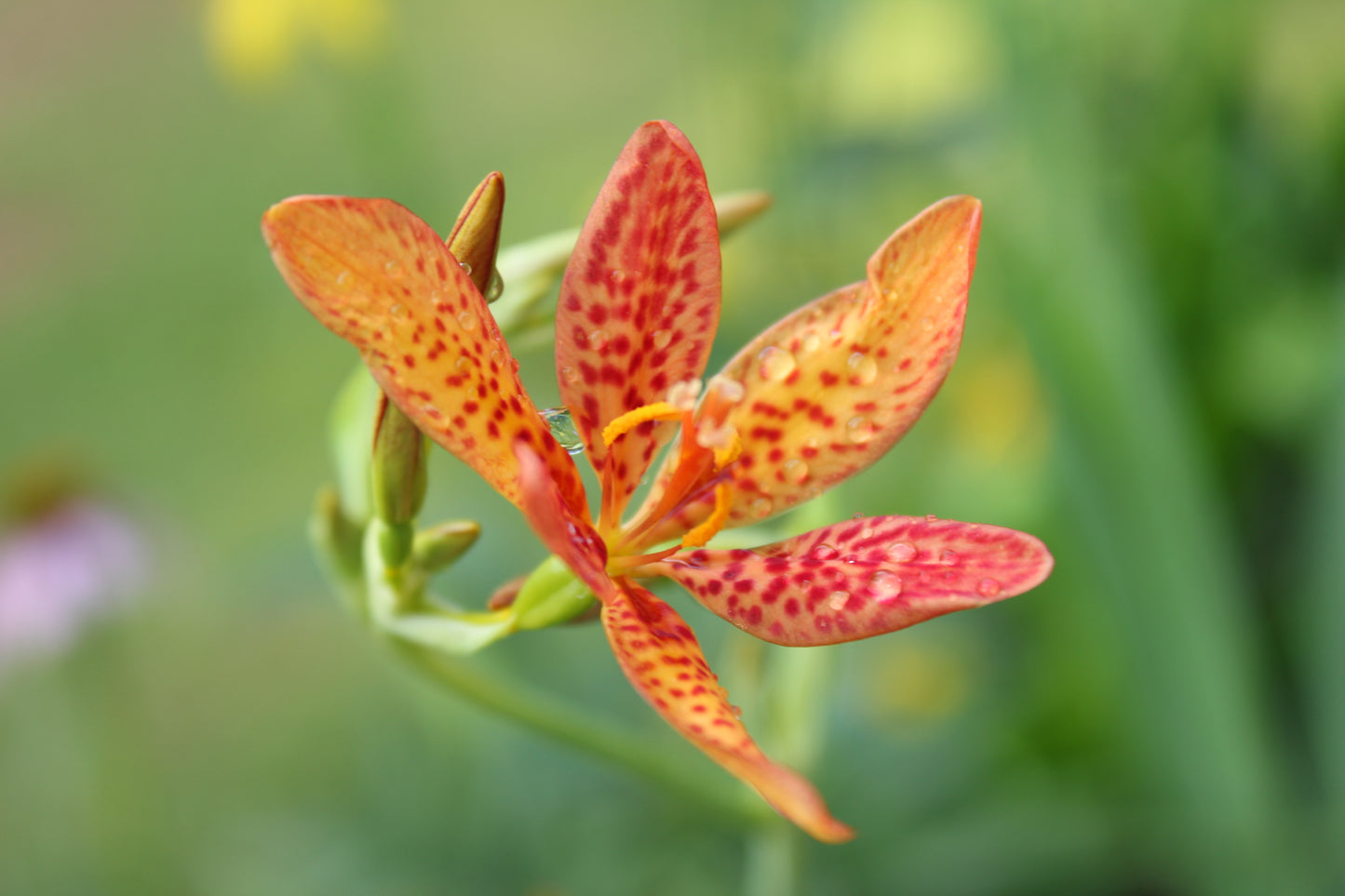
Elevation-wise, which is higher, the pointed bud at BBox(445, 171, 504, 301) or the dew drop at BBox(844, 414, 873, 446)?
the pointed bud at BBox(445, 171, 504, 301)

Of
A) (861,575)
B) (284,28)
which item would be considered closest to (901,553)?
(861,575)

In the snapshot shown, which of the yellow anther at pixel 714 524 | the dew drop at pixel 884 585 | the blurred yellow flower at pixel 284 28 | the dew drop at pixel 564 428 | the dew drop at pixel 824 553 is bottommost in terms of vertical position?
the dew drop at pixel 824 553

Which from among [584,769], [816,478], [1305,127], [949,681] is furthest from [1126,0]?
[816,478]

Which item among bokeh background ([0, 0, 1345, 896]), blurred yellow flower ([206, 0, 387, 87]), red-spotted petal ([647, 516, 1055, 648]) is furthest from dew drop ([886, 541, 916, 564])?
blurred yellow flower ([206, 0, 387, 87])

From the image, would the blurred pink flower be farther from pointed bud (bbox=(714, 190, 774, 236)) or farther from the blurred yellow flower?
pointed bud (bbox=(714, 190, 774, 236))

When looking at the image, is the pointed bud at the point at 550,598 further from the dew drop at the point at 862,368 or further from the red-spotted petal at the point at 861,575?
the dew drop at the point at 862,368

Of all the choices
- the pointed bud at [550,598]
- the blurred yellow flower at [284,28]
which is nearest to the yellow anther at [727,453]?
the pointed bud at [550,598]
